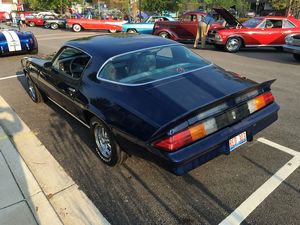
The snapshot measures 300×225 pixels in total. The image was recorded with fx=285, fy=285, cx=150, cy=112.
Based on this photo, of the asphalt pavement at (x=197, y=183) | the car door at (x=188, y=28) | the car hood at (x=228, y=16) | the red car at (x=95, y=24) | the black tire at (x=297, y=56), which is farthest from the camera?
the red car at (x=95, y=24)

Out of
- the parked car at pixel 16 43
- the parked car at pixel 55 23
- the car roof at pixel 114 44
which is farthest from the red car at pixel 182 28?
the parked car at pixel 55 23

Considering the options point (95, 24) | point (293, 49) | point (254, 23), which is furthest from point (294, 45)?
point (95, 24)

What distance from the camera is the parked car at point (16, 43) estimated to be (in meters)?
10.7

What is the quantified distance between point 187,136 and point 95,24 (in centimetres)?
2288

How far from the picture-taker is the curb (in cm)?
282

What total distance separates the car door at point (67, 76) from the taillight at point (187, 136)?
5.56 ft

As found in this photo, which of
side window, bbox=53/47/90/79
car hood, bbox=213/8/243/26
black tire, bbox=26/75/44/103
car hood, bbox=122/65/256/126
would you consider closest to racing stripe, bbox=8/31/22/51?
black tire, bbox=26/75/44/103

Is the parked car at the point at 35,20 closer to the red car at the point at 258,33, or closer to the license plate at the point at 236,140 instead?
the red car at the point at 258,33

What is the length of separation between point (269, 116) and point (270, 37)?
9.87 metres

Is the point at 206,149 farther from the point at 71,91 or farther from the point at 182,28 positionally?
the point at 182,28

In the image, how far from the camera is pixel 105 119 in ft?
10.6

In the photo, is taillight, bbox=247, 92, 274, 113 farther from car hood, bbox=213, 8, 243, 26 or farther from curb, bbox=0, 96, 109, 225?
car hood, bbox=213, 8, 243, 26

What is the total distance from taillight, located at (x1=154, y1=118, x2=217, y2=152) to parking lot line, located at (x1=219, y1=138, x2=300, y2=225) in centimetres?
81

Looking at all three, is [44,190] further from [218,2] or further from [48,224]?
[218,2]
